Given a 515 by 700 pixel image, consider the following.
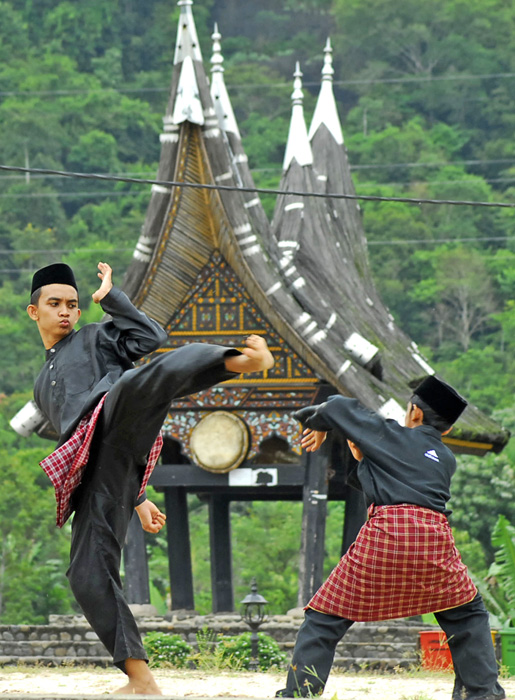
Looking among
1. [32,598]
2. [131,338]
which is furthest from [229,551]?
[32,598]

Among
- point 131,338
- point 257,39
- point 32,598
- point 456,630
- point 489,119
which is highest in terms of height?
point 257,39

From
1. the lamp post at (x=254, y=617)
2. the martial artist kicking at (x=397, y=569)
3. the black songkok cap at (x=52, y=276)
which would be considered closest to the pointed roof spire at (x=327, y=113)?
the lamp post at (x=254, y=617)

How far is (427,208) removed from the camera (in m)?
56.3

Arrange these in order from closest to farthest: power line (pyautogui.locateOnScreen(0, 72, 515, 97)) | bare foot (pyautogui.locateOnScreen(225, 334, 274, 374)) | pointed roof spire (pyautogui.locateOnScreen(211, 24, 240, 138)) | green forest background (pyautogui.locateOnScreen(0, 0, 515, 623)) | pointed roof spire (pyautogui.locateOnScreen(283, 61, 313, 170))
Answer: bare foot (pyautogui.locateOnScreen(225, 334, 274, 374)) < pointed roof spire (pyautogui.locateOnScreen(211, 24, 240, 138)) < pointed roof spire (pyautogui.locateOnScreen(283, 61, 313, 170)) < green forest background (pyautogui.locateOnScreen(0, 0, 515, 623)) < power line (pyautogui.locateOnScreen(0, 72, 515, 97))

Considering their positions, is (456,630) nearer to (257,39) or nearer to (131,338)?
(131,338)

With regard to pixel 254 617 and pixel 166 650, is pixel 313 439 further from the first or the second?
pixel 166 650

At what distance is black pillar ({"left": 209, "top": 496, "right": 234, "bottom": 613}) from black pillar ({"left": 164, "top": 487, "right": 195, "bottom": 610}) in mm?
727

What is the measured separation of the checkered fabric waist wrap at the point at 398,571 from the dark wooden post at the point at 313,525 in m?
6.51

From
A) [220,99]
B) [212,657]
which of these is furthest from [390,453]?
[220,99]

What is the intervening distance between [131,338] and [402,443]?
1273 millimetres

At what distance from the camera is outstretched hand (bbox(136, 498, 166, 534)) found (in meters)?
6.71

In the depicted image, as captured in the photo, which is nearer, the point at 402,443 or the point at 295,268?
the point at 402,443

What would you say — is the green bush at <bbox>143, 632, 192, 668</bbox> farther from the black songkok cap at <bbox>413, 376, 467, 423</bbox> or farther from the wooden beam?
the black songkok cap at <bbox>413, 376, 467, 423</bbox>

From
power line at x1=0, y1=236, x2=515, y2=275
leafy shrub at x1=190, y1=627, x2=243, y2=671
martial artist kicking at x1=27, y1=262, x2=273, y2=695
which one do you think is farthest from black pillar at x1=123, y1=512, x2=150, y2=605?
power line at x1=0, y1=236, x2=515, y2=275
